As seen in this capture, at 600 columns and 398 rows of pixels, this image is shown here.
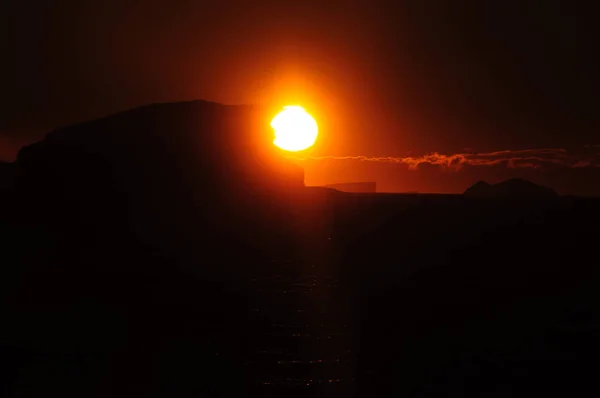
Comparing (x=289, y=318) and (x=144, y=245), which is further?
(x=144, y=245)

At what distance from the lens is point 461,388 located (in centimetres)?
1118

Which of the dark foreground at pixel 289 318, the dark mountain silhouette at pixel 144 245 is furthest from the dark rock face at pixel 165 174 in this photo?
the dark foreground at pixel 289 318

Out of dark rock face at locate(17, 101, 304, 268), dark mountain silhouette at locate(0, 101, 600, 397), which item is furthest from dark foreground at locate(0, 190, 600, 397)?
dark rock face at locate(17, 101, 304, 268)

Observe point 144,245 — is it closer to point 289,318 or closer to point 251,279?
point 251,279

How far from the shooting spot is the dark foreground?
37.9ft

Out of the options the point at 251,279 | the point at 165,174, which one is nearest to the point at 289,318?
the point at 251,279

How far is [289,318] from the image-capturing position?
1742 centimetres

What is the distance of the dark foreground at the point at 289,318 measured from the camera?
11555 millimetres

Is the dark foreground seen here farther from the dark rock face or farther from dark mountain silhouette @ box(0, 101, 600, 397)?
the dark rock face

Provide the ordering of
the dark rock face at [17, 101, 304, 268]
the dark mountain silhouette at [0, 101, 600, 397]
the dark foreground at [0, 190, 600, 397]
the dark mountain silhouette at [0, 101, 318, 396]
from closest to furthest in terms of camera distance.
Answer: the dark foreground at [0, 190, 600, 397] < the dark mountain silhouette at [0, 101, 600, 397] < the dark mountain silhouette at [0, 101, 318, 396] < the dark rock face at [17, 101, 304, 268]

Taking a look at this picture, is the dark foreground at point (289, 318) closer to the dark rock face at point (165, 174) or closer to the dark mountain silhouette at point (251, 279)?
the dark mountain silhouette at point (251, 279)

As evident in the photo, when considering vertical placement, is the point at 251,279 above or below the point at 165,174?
below

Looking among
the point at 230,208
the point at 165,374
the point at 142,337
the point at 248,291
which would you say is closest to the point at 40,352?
the point at 142,337

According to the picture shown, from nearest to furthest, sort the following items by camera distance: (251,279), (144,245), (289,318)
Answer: (289,318) < (251,279) < (144,245)
